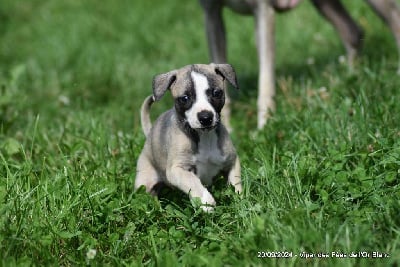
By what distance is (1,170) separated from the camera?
3.72 meters

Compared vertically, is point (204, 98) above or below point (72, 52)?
above

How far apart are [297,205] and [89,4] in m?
6.71

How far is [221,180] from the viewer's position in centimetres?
351

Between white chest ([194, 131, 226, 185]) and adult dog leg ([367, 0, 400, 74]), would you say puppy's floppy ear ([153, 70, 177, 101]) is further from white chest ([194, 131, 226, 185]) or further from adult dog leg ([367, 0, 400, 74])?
adult dog leg ([367, 0, 400, 74])

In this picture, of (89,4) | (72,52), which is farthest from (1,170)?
(89,4)

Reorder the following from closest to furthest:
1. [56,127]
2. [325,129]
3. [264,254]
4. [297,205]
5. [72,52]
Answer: [264,254] → [297,205] → [325,129] → [56,127] → [72,52]

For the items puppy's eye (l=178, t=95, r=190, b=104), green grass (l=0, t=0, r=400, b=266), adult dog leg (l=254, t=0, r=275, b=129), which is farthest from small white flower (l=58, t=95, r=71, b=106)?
puppy's eye (l=178, t=95, r=190, b=104)

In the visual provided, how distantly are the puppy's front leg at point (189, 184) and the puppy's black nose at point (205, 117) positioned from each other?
1.00ft

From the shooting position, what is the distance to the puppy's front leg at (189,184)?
312cm

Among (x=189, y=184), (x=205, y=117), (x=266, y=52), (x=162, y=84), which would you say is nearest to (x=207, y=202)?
(x=189, y=184)

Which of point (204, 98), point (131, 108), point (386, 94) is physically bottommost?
point (131, 108)

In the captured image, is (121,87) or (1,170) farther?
(121,87)

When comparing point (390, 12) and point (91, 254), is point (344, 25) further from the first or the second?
point (91, 254)

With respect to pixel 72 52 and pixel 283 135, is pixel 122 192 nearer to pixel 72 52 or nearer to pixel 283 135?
pixel 283 135
